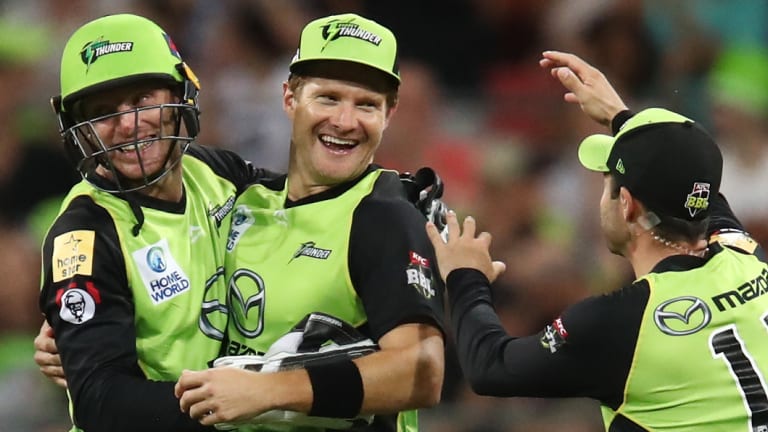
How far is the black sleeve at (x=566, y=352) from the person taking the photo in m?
3.55

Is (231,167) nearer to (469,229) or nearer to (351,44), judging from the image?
(351,44)

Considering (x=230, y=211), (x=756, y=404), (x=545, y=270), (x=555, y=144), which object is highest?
(x=555, y=144)

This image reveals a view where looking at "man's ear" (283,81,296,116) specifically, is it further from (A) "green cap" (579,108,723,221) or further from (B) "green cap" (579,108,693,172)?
(A) "green cap" (579,108,723,221)

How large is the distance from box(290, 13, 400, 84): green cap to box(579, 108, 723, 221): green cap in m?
0.76

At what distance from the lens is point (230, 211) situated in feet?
13.8

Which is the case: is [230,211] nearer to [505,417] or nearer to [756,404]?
[756,404]

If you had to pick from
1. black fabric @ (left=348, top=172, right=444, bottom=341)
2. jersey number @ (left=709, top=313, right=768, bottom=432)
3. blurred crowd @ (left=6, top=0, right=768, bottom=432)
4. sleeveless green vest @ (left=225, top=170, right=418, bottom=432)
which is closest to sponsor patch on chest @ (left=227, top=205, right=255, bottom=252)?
sleeveless green vest @ (left=225, top=170, right=418, bottom=432)

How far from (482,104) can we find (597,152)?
4258 millimetres

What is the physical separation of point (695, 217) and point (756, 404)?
1.84 feet

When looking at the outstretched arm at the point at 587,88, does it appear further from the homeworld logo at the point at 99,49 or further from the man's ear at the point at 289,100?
the homeworld logo at the point at 99,49

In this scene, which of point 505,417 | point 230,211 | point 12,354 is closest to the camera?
point 230,211

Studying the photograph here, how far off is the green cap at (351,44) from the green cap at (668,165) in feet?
2.49

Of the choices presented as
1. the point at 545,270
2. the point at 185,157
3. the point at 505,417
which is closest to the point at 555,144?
the point at 545,270

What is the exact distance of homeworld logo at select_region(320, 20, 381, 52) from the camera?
398 cm
